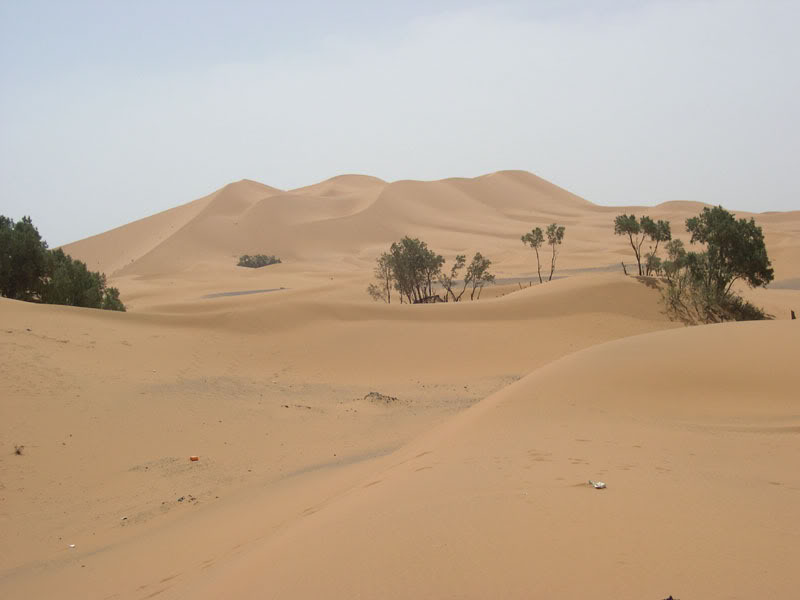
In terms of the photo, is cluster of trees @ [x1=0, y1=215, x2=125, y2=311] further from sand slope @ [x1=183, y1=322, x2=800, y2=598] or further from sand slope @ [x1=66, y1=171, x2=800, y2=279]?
sand slope @ [x1=66, y1=171, x2=800, y2=279]

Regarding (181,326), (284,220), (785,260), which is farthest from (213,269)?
(785,260)

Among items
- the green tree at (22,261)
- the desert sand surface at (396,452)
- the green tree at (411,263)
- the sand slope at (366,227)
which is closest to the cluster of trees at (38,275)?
the green tree at (22,261)

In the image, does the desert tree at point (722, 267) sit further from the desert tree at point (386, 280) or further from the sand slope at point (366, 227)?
the sand slope at point (366, 227)

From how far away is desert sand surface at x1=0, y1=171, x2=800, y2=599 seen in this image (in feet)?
12.7

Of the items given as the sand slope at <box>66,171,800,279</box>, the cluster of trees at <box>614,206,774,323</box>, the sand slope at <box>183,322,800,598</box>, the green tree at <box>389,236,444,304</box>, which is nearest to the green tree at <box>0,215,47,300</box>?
the green tree at <box>389,236,444,304</box>

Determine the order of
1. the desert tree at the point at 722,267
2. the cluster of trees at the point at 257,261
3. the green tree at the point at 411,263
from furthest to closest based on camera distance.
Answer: the cluster of trees at the point at 257,261
the green tree at the point at 411,263
the desert tree at the point at 722,267

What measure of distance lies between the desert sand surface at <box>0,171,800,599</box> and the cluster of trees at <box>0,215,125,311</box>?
202 inches

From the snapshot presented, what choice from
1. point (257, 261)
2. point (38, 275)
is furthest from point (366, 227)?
point (38, 275)

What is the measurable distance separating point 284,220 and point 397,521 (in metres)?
80.7

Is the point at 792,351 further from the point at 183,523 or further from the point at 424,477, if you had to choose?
the point at 183,523

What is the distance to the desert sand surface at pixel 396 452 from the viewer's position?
12.7 ft

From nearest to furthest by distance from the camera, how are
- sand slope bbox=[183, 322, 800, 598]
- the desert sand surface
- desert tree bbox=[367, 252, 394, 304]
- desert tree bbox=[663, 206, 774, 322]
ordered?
sand slope bbox=[183, 322, 800, 598] < the desert sand surface < desert tree bbox=[663, 206, 774, 322] < desert tree bbox=[367, 252, 394, 304]

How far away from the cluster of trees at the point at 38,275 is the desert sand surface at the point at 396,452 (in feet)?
16.8

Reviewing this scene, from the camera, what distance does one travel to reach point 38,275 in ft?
79.6
